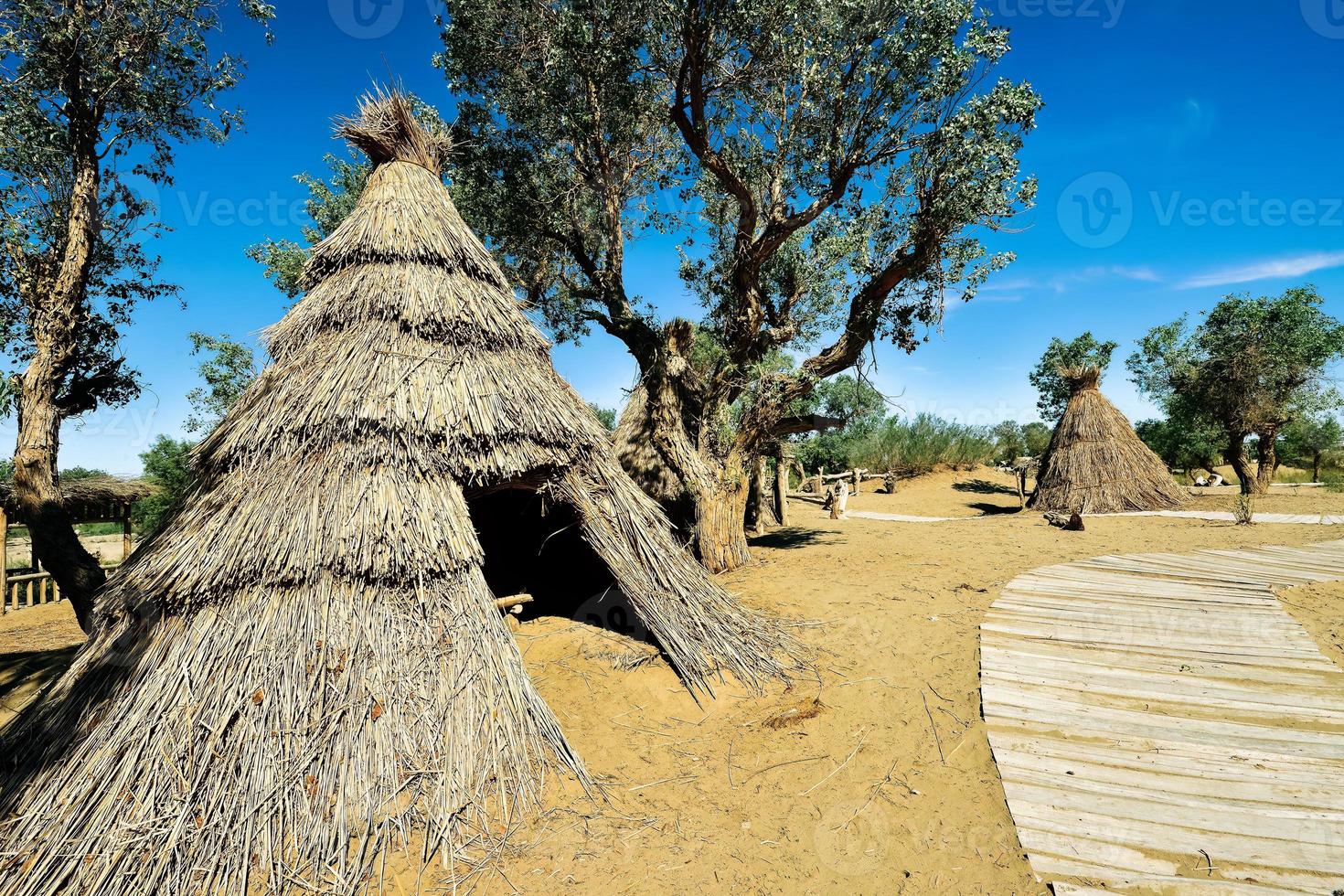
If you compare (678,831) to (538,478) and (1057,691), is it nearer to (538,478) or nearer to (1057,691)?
(538,478)

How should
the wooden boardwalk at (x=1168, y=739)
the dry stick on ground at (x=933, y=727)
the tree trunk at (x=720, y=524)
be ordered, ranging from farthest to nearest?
the tree trunk at (x=720, y=524) < the dry stick on ground at (x=933, y=727) < the wooden boardwalk at (x=1168, y=739)

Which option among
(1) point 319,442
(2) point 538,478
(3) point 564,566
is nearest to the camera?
(1) point 319,442

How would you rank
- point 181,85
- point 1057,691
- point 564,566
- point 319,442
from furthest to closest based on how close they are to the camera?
point 564,566, point 181,85, point 1057,691, point 319,442

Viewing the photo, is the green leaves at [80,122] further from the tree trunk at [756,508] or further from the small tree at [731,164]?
the tree trunk at [756,508]

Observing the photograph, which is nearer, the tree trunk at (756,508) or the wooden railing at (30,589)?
the wooden railing at (30,589)

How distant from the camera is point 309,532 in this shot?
141 inches

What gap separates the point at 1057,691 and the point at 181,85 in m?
10.5

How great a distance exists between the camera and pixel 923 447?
23938mm

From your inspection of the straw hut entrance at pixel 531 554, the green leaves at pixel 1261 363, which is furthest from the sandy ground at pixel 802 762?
the green leaves at pixel 1261 363

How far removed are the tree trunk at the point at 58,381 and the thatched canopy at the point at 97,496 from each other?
7.00 meters

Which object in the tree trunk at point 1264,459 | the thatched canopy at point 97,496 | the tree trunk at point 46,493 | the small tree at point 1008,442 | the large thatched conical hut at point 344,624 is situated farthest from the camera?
the small tree at point 1008,442

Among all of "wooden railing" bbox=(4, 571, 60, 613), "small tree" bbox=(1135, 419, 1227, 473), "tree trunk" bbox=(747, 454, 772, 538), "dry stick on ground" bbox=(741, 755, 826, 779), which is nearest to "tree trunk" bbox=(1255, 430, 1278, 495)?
"small tree" bbox=(1135, 419, 1227, 473)

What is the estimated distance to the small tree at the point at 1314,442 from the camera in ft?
74.1

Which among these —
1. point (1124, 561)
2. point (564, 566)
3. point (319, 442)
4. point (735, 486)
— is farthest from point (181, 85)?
point (1124, 561)
